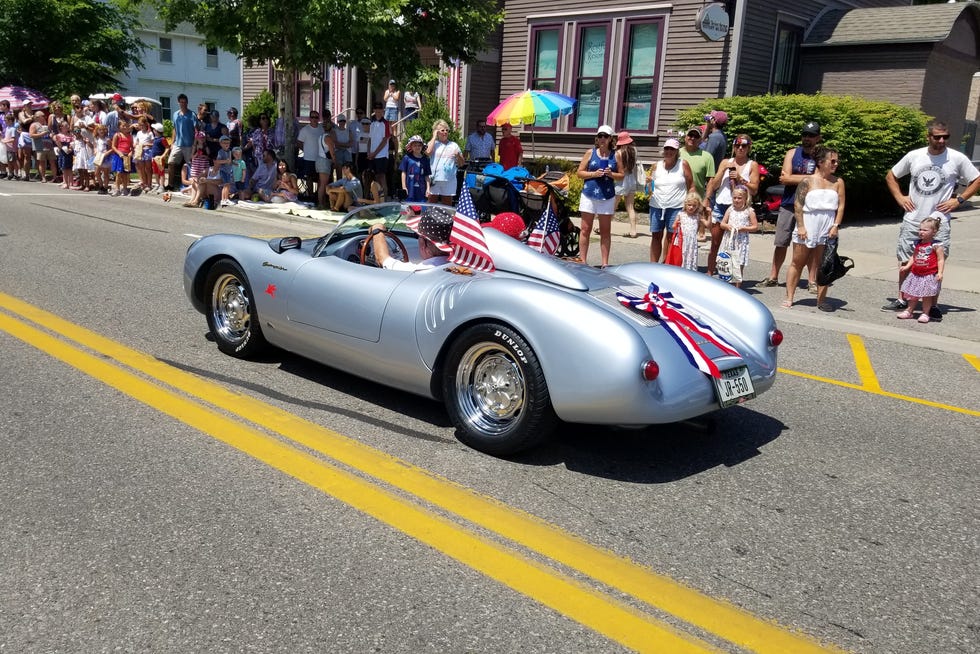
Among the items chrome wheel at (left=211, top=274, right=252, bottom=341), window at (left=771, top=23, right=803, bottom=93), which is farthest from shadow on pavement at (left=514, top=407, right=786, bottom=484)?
window at (left=771, top=23, right=803, bottom=93)

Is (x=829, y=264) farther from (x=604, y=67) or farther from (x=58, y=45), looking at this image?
(x=58, y=45)

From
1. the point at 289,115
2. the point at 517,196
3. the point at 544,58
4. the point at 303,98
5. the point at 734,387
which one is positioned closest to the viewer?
the point at 734,387

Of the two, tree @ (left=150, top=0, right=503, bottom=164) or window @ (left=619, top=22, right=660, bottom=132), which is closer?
tree @ (left=150, top=0, right=503, bottom=164)

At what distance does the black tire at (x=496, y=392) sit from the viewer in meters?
4.12

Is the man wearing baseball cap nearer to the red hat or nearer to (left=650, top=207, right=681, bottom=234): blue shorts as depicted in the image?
(left=650, top=207, right=681, bottom=234): blue shorts

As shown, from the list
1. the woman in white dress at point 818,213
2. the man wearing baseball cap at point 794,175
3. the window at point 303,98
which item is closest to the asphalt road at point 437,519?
the woman in white dress at point 818,213

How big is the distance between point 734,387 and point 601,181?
6.62m

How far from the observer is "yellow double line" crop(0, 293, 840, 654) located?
290 cm

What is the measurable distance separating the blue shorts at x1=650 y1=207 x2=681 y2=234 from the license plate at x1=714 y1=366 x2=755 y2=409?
5.89 metres

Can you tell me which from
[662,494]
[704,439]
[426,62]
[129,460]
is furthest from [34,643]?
[426,62]

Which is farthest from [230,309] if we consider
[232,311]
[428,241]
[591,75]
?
[591,75]

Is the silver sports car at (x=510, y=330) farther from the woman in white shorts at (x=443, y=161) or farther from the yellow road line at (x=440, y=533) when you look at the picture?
the woman in white shorts at (x=443, y=161)

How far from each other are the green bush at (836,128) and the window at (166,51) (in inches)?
1719

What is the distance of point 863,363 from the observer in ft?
22.6
